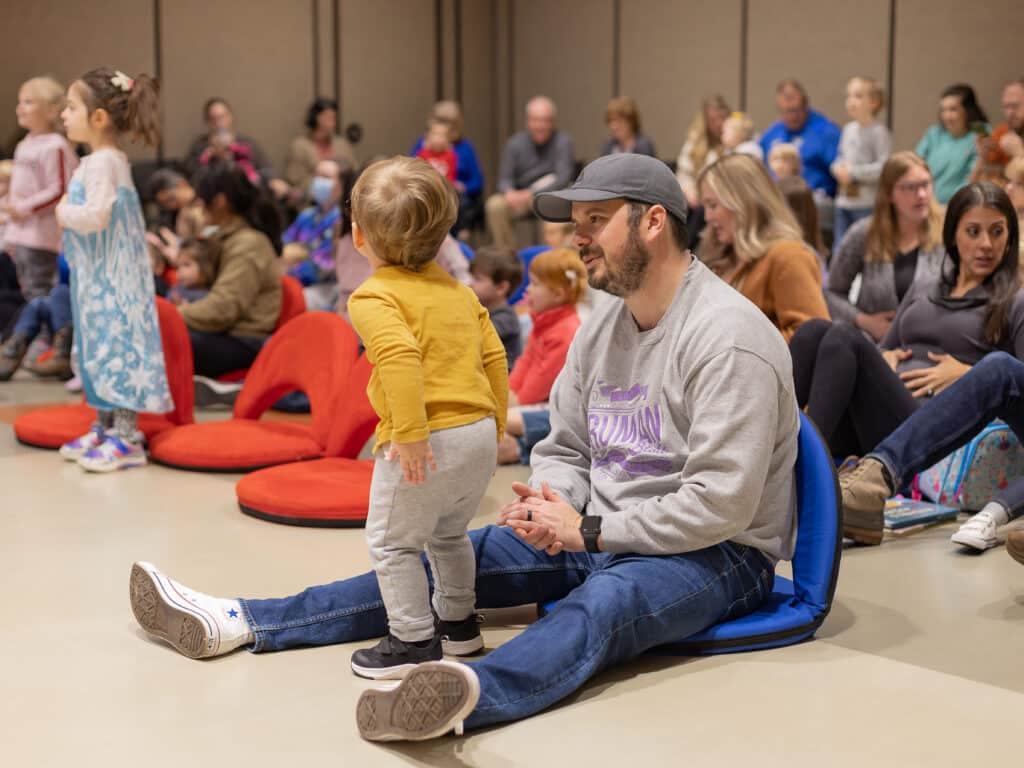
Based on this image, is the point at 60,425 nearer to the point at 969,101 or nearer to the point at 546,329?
the point at 546,329

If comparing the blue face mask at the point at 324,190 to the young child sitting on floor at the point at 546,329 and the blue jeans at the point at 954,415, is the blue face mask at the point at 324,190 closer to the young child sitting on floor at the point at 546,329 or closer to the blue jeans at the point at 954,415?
the young child sitting on floor at the point at 546,329

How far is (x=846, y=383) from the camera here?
3945 mm

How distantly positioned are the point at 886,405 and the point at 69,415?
3.29 m

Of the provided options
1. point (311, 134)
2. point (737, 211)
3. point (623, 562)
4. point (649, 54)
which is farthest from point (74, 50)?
point (623, 562)

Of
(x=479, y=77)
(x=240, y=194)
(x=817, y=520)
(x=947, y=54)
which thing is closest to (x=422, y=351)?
(x=817, y=520)

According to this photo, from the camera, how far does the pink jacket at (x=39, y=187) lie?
23.2 ft

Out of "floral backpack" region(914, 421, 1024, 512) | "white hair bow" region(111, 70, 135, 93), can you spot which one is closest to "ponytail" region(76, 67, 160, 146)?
"white hair bow" region(111, 70, 135, 93)

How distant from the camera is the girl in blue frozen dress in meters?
4.64

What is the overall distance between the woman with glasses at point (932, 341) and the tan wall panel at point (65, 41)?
725 centimetres

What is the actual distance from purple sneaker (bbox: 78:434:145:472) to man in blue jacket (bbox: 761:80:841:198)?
5.76 metres

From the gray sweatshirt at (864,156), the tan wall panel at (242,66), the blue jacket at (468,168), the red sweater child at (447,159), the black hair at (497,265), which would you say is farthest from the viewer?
the blue jacket at (468,168)

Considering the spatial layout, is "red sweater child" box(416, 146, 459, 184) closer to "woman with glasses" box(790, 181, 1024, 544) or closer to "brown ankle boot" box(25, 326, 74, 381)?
"brown ankle boot" box(25, 326, 74, 381)

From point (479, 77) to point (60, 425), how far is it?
8217mm

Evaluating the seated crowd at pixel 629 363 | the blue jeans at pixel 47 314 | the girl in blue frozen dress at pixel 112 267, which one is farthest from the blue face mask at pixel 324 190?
the girl in blue frozen dress at pixel 112 267
